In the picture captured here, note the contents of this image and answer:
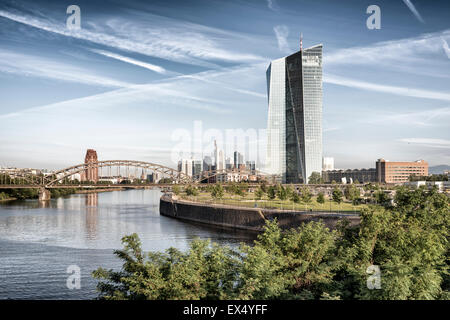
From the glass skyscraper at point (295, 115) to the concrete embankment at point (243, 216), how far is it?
225 ft

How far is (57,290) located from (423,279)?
1571 cm

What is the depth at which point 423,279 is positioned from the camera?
422 inches

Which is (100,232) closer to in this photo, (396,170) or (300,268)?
(300,268)

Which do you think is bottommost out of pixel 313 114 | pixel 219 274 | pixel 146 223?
pixel 146 223

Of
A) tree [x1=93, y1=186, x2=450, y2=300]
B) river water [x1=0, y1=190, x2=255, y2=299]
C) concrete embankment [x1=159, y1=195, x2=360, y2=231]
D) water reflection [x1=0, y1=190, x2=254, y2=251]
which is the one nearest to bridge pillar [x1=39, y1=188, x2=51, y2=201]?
concrete embankment [x1=159, y1=195, x2=360, y2=231]

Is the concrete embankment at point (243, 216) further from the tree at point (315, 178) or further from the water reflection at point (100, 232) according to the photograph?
the tree at point (315, 178)

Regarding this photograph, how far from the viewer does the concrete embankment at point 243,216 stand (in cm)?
3628

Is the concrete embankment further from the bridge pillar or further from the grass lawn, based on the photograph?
the bridge pillar

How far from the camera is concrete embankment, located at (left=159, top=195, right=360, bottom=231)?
36.3m

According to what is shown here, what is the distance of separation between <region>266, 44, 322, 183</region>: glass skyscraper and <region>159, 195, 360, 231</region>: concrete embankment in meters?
68.5

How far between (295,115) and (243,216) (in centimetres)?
8225

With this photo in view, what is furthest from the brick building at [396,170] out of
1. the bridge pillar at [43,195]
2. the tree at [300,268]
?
the tree at [300,268]
